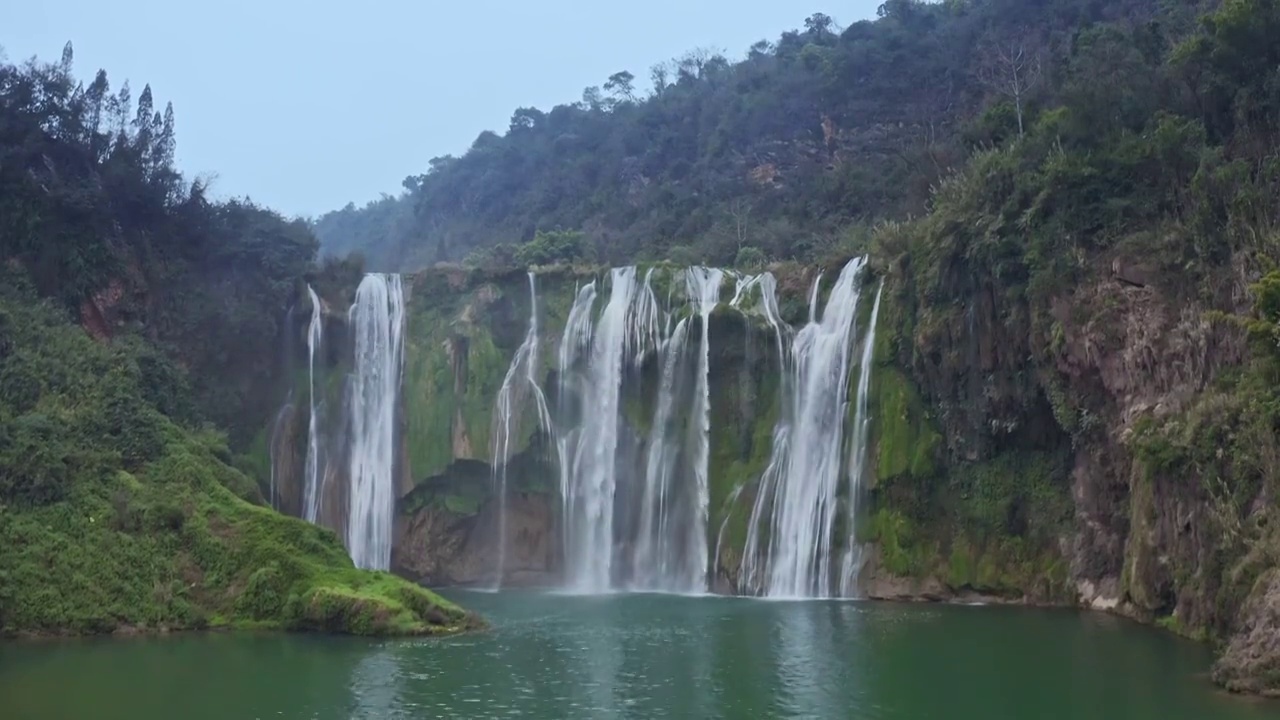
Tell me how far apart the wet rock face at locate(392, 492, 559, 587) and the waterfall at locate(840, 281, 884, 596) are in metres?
9.57

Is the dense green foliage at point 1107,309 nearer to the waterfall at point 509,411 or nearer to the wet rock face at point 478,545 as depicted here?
the wet rock face at point 478,545

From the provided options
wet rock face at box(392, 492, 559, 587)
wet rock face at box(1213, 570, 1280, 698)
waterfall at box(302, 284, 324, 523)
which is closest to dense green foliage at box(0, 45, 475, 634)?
waterfall at box(302, 284, 324, 523)

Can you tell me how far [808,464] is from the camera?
36.4 m

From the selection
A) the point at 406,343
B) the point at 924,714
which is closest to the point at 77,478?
the point at 406,343

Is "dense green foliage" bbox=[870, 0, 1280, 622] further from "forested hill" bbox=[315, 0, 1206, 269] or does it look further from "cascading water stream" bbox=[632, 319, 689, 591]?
"cascading water stream" bbox=[632, 319, 689, 591]

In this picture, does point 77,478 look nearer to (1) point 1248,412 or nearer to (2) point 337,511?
(2) point 337,511

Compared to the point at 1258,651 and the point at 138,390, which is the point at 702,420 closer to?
the point at 138,390

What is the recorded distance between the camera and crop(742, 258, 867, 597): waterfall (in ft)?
116

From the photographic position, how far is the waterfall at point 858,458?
34531 mm

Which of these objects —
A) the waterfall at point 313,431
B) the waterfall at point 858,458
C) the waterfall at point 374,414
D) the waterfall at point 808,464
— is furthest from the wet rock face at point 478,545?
the waterfall at point 858,458

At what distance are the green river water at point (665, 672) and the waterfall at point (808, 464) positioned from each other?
16.2 feet

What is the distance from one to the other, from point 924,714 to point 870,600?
14.8m

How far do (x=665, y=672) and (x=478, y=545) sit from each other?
18545mm

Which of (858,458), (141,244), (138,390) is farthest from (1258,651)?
(141,244)
